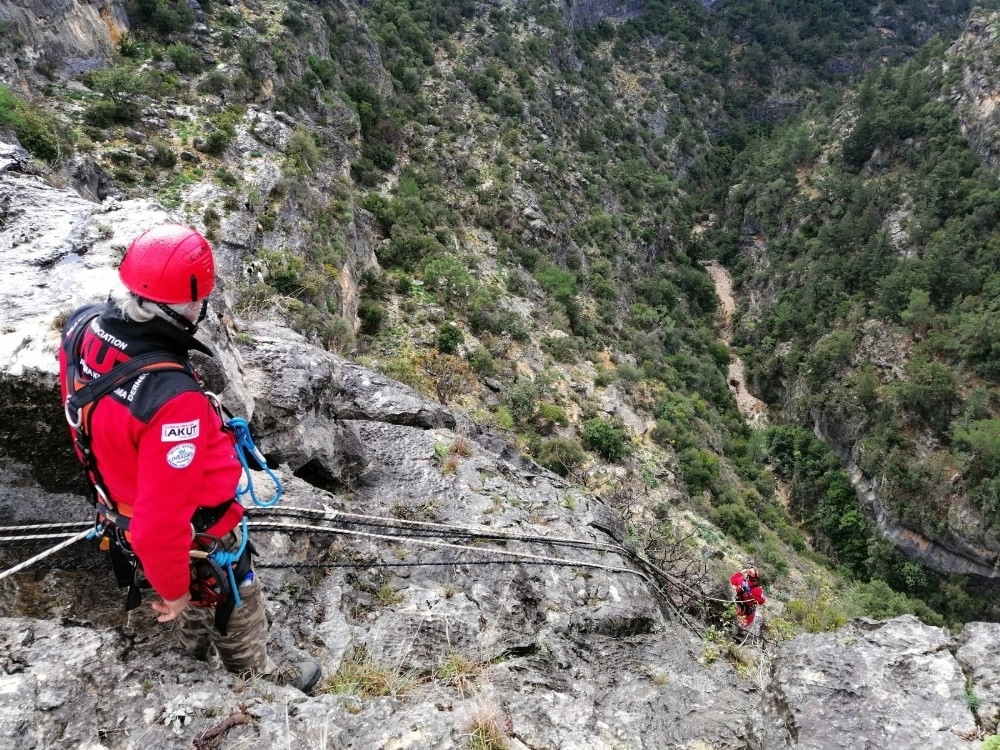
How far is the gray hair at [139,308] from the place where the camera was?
2.36 metres

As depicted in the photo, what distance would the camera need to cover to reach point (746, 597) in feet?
27.7

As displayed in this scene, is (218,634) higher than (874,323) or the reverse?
the reverse

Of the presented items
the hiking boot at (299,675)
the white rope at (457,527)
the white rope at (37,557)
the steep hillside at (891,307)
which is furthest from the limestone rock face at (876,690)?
the steep hillside at (891,307)

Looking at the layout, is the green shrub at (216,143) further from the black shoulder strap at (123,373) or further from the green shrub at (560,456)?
the black shoulder strap at (123,373)

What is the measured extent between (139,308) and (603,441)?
18.5 metres

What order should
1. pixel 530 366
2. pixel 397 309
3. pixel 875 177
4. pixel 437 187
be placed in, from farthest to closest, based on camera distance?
pixel 875 177 → pixel 437 187 → pixel 530 366 → pixel 397 309

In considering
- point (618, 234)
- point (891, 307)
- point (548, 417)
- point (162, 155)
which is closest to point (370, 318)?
point (548, 417)

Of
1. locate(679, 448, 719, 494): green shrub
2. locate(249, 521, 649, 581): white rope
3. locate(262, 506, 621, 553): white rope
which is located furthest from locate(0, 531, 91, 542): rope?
locate(679, 448, 719, 494): green shrub

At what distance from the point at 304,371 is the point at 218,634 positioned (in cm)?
382

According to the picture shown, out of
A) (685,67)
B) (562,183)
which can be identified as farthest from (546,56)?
(685,67)

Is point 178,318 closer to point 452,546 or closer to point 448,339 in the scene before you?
point 452,546

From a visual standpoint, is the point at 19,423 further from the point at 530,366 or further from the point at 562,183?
the point at 562,183

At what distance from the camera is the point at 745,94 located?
2576 inches

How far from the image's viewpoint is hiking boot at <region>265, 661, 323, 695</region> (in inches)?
134
